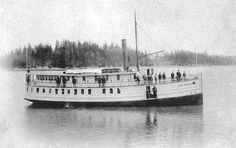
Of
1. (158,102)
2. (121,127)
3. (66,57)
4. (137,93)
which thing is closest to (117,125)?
(121,127)

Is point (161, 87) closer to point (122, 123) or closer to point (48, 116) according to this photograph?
point (122, 123)

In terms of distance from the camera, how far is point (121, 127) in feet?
71.7

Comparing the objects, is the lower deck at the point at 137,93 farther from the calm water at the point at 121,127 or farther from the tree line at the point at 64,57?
the tree line at the point at 64,57

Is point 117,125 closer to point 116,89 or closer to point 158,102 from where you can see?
point 116,89

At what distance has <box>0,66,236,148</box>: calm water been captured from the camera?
1798 cm

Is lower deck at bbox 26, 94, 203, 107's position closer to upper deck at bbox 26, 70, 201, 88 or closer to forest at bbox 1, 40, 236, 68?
upper deck at bbox 26, 70, 201, 88

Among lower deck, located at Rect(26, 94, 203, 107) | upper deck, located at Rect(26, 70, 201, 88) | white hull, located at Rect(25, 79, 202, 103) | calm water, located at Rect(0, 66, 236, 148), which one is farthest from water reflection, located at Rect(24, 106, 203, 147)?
upper deck, located at Rect(26, 70, 201, 88)

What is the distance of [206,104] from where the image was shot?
31.7 metres

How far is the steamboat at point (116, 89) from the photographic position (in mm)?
28438

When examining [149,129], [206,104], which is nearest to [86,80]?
[149,129]

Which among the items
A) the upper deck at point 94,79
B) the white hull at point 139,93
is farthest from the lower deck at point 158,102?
the upper deck at point 94,79

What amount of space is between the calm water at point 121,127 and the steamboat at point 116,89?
0.92 m

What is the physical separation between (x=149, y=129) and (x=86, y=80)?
1085 cm

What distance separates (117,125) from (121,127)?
76 centimetres
